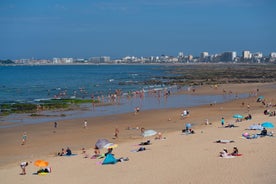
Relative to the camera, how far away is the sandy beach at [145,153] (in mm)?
15875

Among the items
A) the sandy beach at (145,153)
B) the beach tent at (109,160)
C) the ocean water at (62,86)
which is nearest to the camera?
the sandy beach at (145,153)

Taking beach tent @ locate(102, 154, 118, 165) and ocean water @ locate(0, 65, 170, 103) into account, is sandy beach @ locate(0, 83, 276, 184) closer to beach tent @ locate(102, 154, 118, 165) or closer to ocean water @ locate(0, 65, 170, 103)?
beach tent @ locate(102, 154, 118, 165)

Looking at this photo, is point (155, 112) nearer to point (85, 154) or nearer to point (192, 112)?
point (192, 112)

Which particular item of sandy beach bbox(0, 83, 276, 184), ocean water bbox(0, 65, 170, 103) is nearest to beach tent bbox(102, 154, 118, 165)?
sandy beach bbox(0, 83, 276, 184)

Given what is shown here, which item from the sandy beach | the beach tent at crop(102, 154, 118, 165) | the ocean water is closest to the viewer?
the sandy beach

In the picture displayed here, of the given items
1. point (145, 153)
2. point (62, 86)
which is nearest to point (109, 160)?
point (145, 153)

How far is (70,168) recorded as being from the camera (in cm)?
1852

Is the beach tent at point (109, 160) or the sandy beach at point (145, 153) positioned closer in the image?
the sandy beach at point (145, 153)

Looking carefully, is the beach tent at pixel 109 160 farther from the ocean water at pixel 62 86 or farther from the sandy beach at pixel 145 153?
the ocean water at pixel 62 86

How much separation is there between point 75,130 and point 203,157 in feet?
44.0

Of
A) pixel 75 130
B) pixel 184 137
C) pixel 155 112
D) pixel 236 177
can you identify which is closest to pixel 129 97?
pixel 155 112

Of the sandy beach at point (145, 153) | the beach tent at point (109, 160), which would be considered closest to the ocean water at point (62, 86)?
the sandy beach at point (145, 153)

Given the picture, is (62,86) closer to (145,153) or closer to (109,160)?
(145,153)

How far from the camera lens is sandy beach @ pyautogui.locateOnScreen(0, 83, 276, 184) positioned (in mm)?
15875
